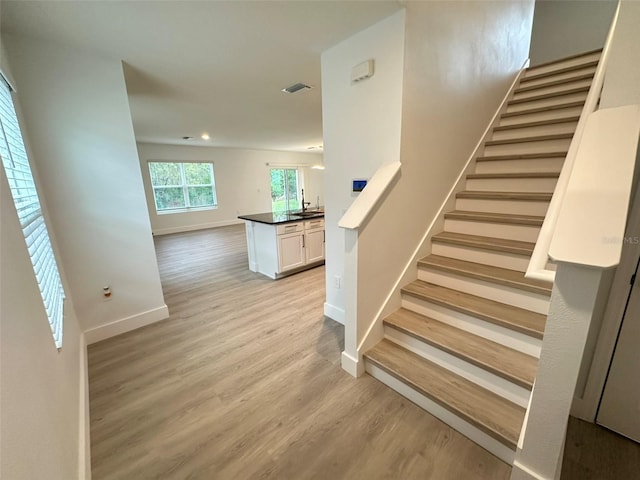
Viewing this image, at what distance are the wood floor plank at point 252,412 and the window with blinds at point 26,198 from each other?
27.0 inches

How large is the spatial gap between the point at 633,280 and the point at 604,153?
2.38ft

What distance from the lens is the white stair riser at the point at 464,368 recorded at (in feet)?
4.73

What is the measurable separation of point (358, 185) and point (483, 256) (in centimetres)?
113

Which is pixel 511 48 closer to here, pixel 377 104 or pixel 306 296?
pixel 377 104

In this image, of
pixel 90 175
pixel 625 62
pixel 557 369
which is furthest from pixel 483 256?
pixel 90 175

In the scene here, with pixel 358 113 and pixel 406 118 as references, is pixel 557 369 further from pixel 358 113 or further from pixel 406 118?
pixel 358 113

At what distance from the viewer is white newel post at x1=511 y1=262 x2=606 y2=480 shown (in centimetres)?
93

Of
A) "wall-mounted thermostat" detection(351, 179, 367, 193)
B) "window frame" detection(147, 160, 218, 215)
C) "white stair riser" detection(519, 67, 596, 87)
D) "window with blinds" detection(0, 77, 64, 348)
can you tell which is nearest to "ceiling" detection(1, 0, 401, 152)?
"window with blinds" detection(0, 77, 64, 348)

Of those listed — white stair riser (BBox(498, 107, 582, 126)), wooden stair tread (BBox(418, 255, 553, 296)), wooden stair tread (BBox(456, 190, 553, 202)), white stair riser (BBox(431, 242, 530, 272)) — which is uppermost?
white stair riser (BBox(498, 107, 582, 126))

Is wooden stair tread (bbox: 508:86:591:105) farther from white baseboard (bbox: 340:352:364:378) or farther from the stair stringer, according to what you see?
white baseboard (bbox: 340:352:364:378)

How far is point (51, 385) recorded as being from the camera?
1.07 m

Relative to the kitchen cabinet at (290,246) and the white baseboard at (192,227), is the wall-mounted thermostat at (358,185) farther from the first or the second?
the white baseboard at (192,227)

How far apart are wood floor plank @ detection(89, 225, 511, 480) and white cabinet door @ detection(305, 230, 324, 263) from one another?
4.51 ft

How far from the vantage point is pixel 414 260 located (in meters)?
2.20
